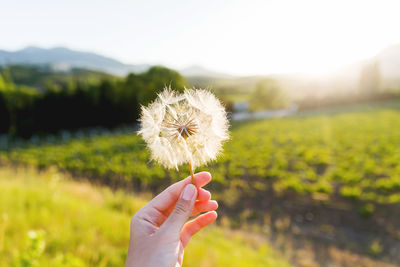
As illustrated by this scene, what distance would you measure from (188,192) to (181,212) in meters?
0.15

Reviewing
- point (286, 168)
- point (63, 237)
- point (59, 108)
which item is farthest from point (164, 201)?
point (59, 108)

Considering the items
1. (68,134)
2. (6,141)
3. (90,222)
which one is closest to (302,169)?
(90,222)

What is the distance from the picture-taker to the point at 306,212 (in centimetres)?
1053

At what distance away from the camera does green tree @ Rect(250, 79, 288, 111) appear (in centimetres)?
5806

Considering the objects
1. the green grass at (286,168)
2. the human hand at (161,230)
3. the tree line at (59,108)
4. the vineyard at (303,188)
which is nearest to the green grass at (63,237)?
the human hand at (161,230)

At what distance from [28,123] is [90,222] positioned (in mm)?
42976

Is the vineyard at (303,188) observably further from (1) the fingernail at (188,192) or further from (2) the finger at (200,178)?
(1) the fingernail at (188,192)

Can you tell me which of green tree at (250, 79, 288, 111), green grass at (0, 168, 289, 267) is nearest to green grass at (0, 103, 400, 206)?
green grass at (0, 168, 289, 267)

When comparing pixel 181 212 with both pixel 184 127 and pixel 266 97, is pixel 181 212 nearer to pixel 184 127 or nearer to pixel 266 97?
pixel 184 127

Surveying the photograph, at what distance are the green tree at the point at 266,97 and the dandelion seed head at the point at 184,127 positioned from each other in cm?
5839

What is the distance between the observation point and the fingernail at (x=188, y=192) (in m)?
1.63

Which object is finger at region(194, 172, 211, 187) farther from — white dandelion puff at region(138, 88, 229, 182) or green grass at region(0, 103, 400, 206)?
green grass at region(0, 103, 400, 206)

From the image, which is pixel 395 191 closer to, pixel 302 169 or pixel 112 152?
pixel 302 169

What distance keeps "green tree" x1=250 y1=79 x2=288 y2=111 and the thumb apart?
58.8 metres
